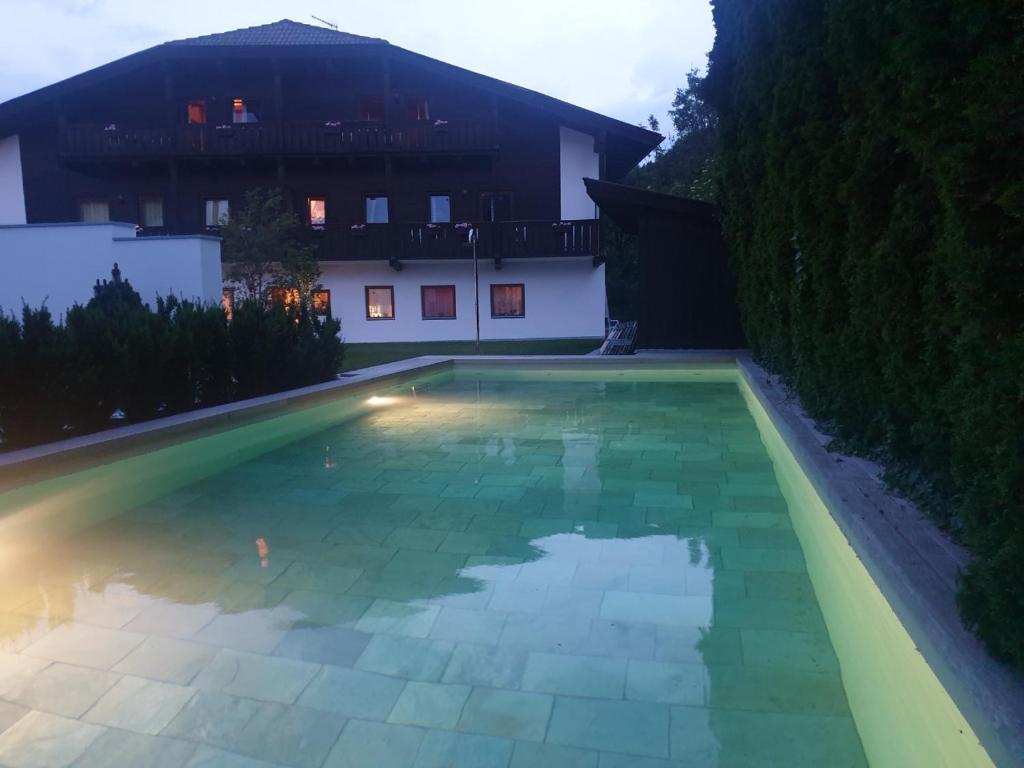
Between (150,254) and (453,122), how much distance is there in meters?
11.9

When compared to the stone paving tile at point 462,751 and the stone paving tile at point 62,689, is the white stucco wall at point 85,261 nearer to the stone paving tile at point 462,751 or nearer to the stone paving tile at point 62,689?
the stone paving tile at point 62,689

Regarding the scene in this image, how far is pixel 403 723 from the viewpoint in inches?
107

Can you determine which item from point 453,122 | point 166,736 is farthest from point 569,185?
point 166,736

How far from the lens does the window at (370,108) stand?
25016 mm

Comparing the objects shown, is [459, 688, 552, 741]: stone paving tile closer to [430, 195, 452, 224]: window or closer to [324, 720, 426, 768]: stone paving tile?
[324, 720, 426, 768]: stone paving tile

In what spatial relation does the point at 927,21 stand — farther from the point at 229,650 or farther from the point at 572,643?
the point at 229,650

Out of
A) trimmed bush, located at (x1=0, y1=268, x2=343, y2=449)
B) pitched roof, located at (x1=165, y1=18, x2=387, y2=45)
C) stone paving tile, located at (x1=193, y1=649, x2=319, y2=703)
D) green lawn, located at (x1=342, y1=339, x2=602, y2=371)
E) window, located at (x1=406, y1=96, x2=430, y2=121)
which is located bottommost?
green lawn, located at (x1=342, y1=339, x2=602, y2=371)

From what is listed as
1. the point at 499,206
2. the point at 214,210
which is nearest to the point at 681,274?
the point at 499,206

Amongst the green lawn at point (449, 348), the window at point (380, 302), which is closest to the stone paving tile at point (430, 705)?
the green lawn at point (449, 348)

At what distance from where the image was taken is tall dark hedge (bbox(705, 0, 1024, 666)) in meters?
2.07

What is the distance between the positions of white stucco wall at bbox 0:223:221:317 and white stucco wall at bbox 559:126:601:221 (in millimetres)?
13063

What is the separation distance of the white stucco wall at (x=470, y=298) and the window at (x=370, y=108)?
4692 mm

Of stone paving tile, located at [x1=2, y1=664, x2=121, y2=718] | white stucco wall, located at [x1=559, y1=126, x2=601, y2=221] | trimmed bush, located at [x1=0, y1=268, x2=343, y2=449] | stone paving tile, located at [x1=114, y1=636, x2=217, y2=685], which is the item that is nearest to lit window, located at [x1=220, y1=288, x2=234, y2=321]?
trimmed bush, located at [x1=0, y1=268, x2=343, y2=449]

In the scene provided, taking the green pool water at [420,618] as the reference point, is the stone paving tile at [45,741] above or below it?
above
